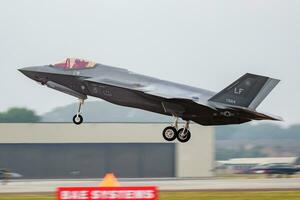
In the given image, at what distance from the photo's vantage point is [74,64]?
4272cm

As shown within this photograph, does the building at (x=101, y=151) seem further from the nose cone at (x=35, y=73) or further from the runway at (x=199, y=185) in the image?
the nose cone at (x=35, y=73)

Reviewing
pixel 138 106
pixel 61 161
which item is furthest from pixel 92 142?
pixel 138 106

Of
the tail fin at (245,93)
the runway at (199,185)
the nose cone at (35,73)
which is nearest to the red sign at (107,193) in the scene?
the tail fin at (245,93)

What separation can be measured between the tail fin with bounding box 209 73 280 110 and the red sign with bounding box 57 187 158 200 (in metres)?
13.9

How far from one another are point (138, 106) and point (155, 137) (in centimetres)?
6319

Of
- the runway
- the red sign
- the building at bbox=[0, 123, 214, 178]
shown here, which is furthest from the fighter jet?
the building at bbox=[0, 123, 214, 178]

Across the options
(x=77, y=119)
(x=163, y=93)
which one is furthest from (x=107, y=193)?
(x=163, y=93)

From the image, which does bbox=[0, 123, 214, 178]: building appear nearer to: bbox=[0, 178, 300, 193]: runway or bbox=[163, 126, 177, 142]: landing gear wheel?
bbox=[0, 178, 300, 193]: runway

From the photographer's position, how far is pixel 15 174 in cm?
10244

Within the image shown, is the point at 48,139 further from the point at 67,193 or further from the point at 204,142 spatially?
the point at 67,193

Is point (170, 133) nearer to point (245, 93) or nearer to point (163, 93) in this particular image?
point (163, 93)

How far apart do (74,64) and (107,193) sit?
16626 millimetres

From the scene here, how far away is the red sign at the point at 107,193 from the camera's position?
88.8ft

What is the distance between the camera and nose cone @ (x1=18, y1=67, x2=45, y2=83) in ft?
140
